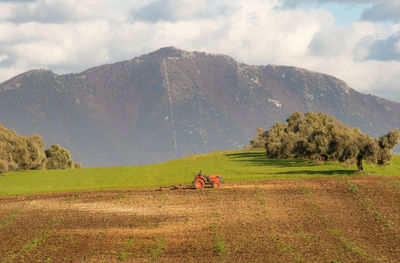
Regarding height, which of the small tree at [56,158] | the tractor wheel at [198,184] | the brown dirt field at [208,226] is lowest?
the brown dirt field at [208,226]

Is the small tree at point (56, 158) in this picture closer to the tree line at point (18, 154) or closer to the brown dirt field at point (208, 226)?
the tree line at point (18, 154)

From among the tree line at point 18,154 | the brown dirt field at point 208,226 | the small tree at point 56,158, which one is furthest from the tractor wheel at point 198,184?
the small tree at point 56,158

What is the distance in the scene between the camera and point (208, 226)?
35875 mm

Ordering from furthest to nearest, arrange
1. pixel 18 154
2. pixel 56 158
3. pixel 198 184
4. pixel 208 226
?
pixel 56 158 → pixel 18 154 → pixel 198 184 → pixel 208 226

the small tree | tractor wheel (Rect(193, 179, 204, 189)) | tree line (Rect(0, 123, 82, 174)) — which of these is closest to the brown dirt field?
tractor wheel (Rect(193, 179, 204, 189))

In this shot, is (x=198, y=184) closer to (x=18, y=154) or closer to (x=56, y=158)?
(x=18, y=154)

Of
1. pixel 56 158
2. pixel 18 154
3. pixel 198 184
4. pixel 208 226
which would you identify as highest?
pixel 18 154

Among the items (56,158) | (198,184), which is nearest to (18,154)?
(56,158)

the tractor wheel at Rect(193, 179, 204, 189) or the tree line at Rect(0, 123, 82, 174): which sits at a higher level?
the tree line at Rect(0, 123, 82, 174)

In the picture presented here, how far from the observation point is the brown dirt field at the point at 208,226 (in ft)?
93.4

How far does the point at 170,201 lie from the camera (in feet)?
160

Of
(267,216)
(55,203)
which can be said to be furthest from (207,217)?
(55,203)

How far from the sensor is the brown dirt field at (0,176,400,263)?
2847 cm

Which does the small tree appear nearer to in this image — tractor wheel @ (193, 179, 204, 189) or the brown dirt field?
the brown dirt field
